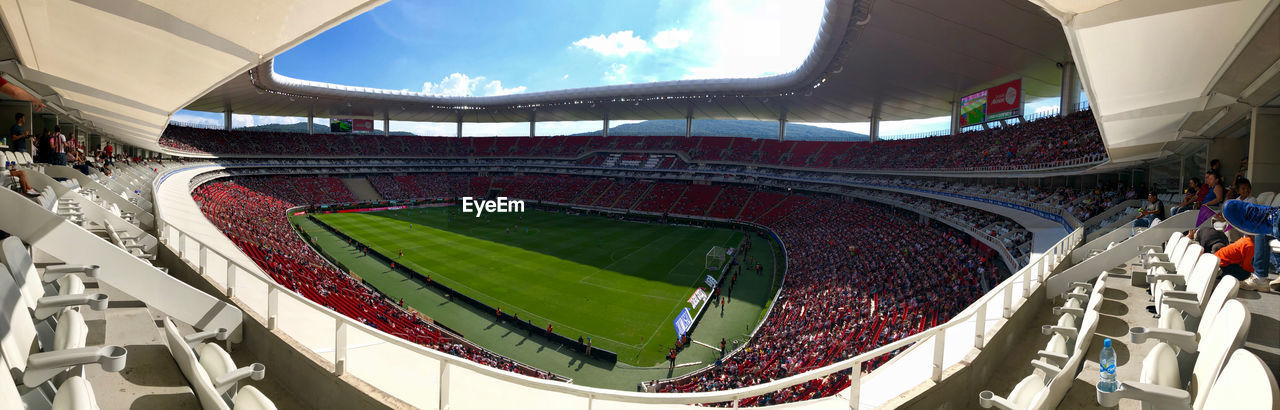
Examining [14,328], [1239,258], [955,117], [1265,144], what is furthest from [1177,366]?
[955,117]

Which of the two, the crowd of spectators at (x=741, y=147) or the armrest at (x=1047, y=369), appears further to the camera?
the crowd of spectators at (x=741, y=147)

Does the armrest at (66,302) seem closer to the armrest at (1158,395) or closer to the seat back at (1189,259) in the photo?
the armrest at (1158,395)

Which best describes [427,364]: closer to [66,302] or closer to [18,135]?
[66,302]

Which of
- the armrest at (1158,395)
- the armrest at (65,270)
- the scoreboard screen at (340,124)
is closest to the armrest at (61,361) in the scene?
the armrest at (65,270)

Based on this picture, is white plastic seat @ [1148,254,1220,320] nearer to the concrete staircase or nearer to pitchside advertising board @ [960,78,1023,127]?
pitchside advertising board @ [960,78,1023,127]

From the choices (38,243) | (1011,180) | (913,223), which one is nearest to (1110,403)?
(38,243)

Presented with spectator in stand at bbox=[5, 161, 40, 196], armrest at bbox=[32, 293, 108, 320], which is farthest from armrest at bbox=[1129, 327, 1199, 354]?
spectator in stand at bbox=[5, 161, 40, 196]
